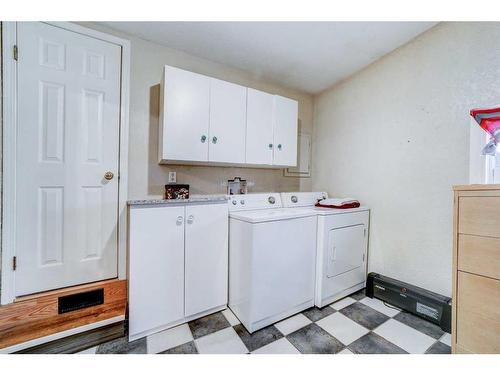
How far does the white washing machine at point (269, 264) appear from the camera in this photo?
4.88 ft

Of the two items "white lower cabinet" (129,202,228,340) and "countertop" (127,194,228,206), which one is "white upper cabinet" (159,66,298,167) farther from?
"white lower cabinet" (129,202,228,340)

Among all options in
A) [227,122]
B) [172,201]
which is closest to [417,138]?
[227,122]

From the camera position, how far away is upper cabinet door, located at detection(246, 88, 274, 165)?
2021 millimetres

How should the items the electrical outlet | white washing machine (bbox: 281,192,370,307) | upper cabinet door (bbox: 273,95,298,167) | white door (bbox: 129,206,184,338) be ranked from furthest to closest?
upper cabinet door (bbox: 273,95,298,167), the electrical outlet, white washing machine (bbox: 281,192,370,307), white door (bbox: 129,206,184,338)

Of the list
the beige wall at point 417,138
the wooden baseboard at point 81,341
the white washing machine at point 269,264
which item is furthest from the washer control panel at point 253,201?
the wooden baseboard at point 81,341

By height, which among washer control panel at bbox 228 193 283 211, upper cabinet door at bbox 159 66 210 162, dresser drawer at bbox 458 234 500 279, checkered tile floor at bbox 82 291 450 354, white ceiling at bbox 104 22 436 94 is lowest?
checkered tile floor at bbox 82 291 450 354

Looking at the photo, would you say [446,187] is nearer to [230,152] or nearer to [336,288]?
[336,288]

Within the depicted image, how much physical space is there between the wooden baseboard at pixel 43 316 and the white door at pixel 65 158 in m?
0.10

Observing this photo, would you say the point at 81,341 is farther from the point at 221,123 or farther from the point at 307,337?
the point at 221,123

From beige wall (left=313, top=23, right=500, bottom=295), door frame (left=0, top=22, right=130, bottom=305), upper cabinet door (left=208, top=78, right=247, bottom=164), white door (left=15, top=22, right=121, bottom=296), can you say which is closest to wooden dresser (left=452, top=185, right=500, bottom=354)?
beige wall (left=313, top=23, right=500, bottom=295)

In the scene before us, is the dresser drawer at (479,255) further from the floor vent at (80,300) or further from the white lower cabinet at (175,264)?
the floor vent at (80,300)

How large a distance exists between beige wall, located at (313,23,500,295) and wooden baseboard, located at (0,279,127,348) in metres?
2.46

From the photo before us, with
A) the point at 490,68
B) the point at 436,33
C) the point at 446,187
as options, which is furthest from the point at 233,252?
the point at 436,33
